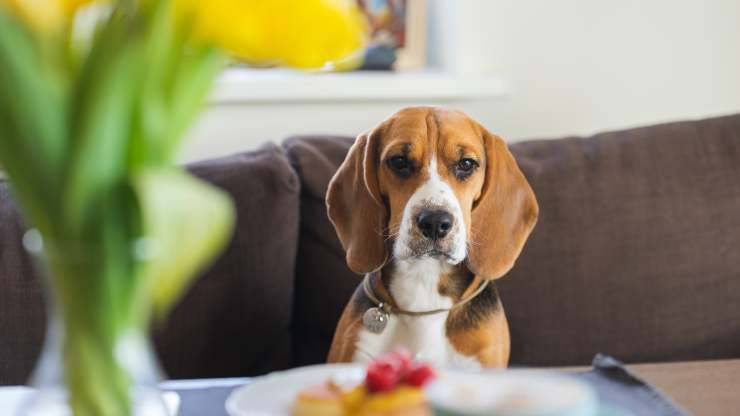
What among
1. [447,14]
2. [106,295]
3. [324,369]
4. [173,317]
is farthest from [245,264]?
[106,295]

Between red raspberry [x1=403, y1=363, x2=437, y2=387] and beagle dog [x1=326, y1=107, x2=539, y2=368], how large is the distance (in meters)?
0.46

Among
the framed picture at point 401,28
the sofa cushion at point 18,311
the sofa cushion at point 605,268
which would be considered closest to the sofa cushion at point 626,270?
the sofa cushion at point 605,268

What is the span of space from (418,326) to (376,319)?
0.20ft

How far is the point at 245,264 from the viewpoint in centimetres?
174

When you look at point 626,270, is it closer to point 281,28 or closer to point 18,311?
point 18,311

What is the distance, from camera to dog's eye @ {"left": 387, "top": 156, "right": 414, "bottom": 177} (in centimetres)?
141

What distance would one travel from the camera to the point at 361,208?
4.83ft

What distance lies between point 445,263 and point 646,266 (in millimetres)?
500

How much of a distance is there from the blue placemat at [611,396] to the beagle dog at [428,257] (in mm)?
177

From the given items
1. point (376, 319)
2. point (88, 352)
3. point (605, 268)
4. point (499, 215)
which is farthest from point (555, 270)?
point (88, 352)

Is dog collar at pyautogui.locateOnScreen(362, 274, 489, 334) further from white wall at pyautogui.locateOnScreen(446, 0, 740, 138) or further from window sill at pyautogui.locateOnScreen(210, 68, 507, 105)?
white wall at pyautogui.locateOnScreen(446, 0, 740, 138)

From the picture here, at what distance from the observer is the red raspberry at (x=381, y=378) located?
90 centimetres

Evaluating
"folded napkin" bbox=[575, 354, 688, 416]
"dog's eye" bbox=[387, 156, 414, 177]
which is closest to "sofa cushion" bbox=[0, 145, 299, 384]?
"dog's eye" bbox=[387, 156, 414, 177]

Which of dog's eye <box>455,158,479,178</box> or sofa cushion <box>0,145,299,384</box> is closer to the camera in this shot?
dog's eye <box>455,158,479,178</box>
